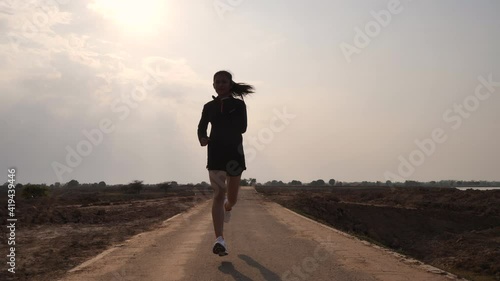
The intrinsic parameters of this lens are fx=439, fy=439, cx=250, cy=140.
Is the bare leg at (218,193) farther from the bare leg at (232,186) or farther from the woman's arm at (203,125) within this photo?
the woman's arm at (203,125)

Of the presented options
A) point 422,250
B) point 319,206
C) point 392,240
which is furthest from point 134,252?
point 319,206

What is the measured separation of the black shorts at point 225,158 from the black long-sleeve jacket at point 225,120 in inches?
2.7

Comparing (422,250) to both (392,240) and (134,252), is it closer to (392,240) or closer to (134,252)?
(392,240)

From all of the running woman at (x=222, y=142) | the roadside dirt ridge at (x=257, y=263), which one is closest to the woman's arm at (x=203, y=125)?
the running woman at (x=222, y=142)

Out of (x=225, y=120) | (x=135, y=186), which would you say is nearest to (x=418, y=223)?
(x=225, y=120)

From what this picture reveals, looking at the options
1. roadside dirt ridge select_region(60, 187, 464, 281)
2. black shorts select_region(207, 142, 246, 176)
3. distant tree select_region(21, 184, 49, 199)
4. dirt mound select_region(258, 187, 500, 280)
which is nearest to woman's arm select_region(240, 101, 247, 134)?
black shorts select_region(207, 142, 246, 176)

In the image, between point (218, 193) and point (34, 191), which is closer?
point (218, 193)

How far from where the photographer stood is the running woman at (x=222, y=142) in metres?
5.83

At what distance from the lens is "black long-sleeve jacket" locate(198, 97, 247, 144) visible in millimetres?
5906

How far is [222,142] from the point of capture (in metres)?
5.85

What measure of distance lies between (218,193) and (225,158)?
487 millimetres

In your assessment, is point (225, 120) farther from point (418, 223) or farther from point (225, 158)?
point (418, 223)

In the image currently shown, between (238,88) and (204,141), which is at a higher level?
(238,88)

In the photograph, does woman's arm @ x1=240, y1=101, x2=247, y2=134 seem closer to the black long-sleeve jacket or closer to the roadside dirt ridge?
the black long-sleeve jacket
